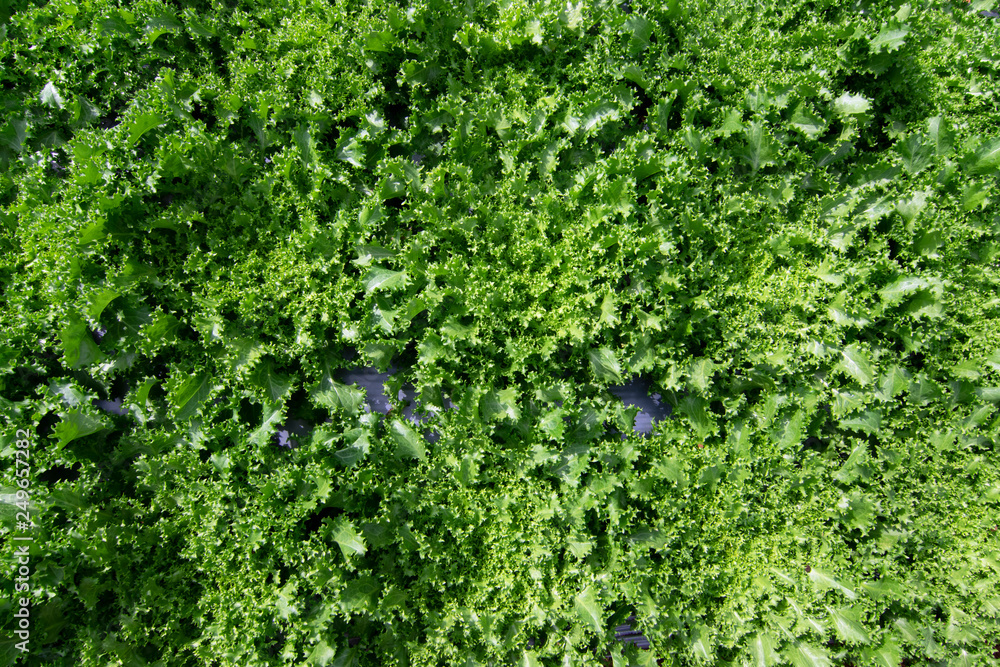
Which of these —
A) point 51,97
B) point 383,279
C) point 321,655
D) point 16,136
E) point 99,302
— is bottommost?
point 321,655

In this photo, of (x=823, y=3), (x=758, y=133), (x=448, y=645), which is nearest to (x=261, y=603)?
(x=448, y=645)

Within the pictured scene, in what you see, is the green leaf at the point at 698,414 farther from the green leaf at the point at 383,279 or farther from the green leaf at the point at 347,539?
the green leaf at the point at 347,539

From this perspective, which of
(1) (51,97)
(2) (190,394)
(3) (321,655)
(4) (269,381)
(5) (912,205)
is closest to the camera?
(3) (321,655)

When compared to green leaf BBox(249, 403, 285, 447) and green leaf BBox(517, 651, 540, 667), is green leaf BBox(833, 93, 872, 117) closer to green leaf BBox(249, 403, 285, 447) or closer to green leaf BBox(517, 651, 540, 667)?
green leaf BBox(517, 651, 540, 667)

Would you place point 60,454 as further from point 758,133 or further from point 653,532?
point 758,133

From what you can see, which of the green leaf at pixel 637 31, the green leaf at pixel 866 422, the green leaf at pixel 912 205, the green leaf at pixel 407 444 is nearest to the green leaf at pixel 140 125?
the green leaf at pixel 407 444

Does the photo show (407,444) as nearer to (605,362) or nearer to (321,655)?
(321,655)

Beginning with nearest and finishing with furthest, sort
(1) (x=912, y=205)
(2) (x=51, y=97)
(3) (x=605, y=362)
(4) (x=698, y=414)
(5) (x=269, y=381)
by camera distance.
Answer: (5) (x=269, y=381) → (3) (x=605, y=362) → (4) (x=698, y=414) → (2) (x=51, y=97) → (1) (x=912, y=205)

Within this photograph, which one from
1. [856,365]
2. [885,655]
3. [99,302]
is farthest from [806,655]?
[99,302]
